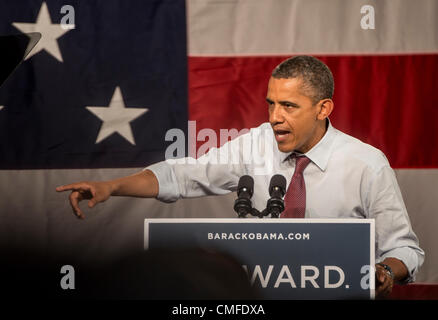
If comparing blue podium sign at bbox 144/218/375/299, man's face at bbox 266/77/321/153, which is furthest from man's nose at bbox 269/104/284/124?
blue podium sign at bbox 144/218/375/299

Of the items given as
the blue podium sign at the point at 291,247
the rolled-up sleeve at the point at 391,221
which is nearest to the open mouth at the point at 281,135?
the rolled-up sleeve at the point at 391,221

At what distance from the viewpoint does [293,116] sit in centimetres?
212

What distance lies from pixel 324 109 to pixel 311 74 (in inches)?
6.5

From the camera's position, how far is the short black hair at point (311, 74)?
2.14 metres

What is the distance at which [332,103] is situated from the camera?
86.0 inches

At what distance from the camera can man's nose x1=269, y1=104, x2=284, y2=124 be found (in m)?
2.16

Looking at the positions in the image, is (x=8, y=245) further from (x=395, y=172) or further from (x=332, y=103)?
(x=395, y=172)

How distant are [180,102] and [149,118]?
15cm

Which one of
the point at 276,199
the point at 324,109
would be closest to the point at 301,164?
the point at 324,109

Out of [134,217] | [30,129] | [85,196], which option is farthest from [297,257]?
[30,129]

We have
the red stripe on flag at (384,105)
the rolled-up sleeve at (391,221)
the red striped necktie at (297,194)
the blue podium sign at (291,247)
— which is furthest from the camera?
the red stripe on flag at (384,105)

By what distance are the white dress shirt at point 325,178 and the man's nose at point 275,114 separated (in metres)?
0.05

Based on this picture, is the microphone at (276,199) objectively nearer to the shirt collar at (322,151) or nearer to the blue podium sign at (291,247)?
the blue podium sign at (291,247)

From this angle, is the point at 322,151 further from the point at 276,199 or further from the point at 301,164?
the point at 276,199
